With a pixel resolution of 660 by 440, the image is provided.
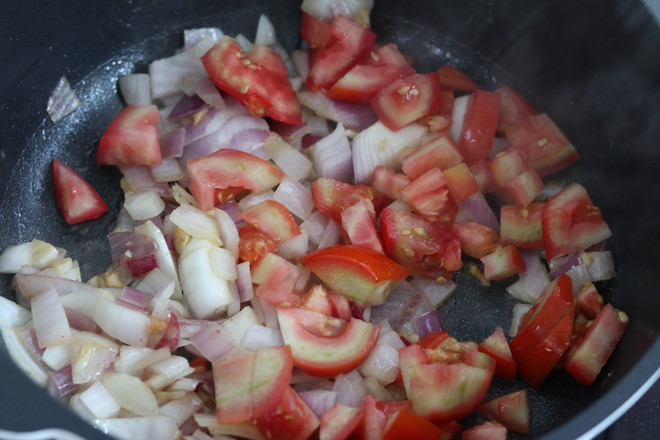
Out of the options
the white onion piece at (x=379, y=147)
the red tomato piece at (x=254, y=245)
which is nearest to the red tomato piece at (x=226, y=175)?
the red tomato piece at (x=254, y=245)

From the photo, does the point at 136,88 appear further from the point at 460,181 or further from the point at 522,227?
the point at 522,227

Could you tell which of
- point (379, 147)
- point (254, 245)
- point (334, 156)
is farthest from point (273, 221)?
point (379, 147)

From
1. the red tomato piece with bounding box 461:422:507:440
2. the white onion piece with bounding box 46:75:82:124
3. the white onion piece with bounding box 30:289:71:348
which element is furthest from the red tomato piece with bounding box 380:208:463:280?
the white onion piece with bounding box 46:75:82:124

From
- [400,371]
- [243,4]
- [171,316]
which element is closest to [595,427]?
Result: [400,371]

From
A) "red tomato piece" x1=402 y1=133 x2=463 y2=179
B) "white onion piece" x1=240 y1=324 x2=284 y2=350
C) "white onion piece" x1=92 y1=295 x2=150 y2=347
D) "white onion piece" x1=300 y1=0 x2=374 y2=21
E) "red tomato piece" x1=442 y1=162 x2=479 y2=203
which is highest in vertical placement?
"white onion piece" x1=300 y1=0 x2=374 y2=21

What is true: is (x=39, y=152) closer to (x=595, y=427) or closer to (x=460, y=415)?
(x=460, y=415)

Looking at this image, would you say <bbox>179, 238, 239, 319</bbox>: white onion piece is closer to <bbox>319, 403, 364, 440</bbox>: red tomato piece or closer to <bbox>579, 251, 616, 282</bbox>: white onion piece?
<bbox>319, 403, 364, 440</bbox>: red tomato piece
